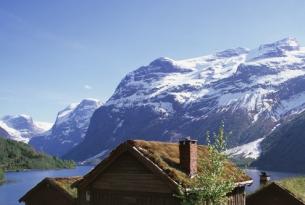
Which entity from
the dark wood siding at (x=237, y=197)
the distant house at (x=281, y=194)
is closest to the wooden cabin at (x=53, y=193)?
the dark wood siding at (x=237, y=197)

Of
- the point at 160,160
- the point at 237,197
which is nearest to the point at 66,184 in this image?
the point at 160,160

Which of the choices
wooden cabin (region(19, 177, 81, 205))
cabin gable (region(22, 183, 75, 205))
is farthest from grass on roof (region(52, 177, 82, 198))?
cabin gable (region(22, 183, 75, 205))

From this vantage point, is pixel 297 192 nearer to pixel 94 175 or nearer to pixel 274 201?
pixel 274 201

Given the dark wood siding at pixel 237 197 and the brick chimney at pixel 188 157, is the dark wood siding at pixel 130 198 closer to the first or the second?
the brick chimney at pixel 188 157

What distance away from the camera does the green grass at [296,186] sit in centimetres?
5280

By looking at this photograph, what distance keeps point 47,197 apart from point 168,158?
20756 millimetres

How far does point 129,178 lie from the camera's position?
43344mm

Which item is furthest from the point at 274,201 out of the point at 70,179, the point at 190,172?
the point at 70,179

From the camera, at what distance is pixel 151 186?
137ft

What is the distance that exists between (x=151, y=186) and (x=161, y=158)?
7.32ft

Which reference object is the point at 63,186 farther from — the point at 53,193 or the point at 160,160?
the point at 160,160

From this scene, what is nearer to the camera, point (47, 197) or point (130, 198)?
point (130, 198)

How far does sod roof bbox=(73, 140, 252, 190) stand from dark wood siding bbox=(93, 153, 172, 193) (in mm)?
590

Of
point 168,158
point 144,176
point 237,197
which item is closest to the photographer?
point 144,176
